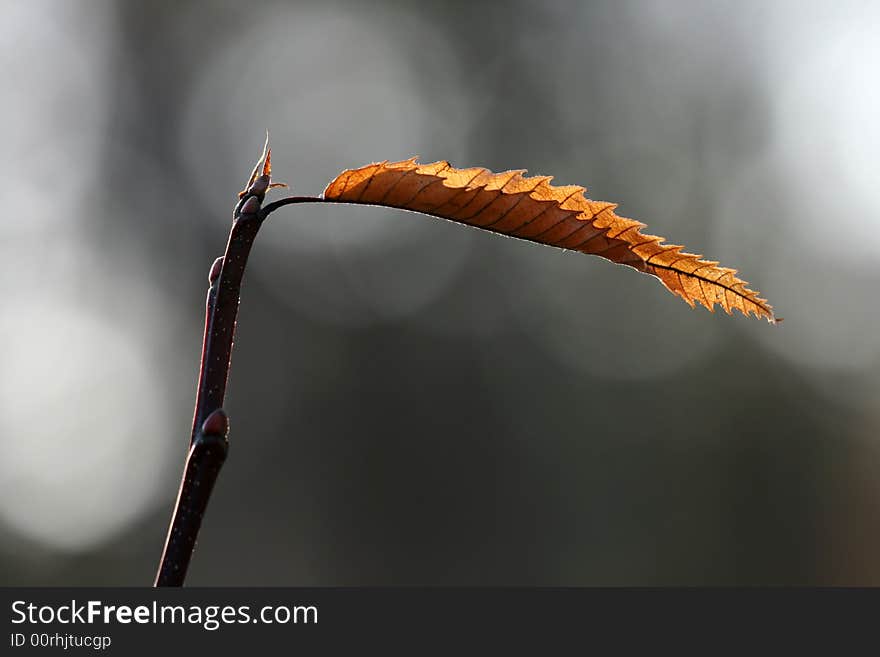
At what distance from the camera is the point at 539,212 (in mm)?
A: 678

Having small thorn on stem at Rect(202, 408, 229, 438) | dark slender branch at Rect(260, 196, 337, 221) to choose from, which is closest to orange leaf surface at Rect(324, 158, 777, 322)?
dark slender branch at Rect(260, 196, 337, 221)

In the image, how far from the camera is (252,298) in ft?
41.8

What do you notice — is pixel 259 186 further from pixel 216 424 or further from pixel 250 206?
pixel 216 424

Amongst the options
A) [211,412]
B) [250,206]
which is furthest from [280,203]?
[211,412]

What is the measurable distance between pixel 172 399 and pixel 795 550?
31.1ft

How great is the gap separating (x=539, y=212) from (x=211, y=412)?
313 mm

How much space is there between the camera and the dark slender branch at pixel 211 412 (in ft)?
1.78

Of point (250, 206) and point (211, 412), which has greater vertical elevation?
point (250, 206)

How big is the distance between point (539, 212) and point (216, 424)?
316mm

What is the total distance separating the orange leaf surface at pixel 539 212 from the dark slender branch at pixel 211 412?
112 mm

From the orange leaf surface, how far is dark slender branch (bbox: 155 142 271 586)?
0.11 m

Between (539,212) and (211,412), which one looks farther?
(539,212)

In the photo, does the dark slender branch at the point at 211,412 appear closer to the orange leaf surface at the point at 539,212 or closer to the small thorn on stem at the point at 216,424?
the small thorn on stem at the point at 216,424

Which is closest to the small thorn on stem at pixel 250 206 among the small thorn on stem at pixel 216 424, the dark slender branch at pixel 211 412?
the dark slender branch at pixel 211 412
